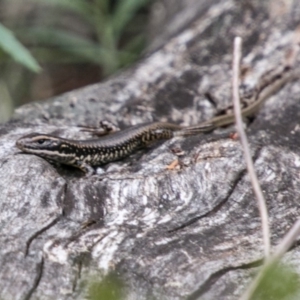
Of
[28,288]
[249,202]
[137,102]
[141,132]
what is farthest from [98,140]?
[28,288]

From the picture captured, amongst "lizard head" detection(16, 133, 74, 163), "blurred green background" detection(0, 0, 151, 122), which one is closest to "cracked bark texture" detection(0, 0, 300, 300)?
"lizard head" detection(16, 133, 74, 163)

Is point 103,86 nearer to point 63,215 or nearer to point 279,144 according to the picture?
point 279,144

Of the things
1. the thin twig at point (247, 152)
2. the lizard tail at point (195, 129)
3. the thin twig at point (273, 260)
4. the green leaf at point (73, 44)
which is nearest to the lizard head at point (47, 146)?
the lizard tail at point (195, 129)

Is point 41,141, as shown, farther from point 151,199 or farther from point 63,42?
point 63,42

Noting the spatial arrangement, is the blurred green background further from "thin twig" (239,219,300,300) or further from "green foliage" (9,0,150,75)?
"thin twig" (239,219,300,300)

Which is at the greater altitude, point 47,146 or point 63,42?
point 63,42

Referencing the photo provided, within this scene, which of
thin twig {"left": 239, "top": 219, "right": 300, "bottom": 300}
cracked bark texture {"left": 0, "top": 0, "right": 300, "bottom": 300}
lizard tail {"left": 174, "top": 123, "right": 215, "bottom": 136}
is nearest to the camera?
thin twig {"left": 239, "top": 219, "right": 300, "bottom": 300}

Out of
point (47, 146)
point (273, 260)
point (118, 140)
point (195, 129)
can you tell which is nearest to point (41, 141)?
point (47, 146)
